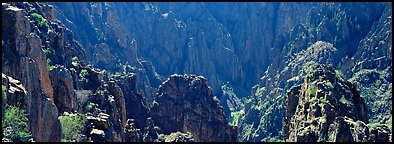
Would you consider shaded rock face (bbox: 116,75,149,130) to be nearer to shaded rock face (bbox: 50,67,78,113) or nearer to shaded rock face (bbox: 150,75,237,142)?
shaded rock face (bbox: 150,75,237,142)

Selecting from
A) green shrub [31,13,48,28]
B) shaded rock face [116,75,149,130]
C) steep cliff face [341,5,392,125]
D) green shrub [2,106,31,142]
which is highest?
steep cliff face [341,5,392,125]

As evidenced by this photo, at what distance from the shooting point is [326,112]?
79.8 metres

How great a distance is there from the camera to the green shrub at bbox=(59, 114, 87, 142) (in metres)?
66.6

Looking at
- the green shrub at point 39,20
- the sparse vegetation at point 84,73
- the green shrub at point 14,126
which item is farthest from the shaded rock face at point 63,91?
the green shrub at point 14,126

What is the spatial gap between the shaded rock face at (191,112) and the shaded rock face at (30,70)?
4857 cm

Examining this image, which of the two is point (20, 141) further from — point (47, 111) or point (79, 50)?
point (79, 50)

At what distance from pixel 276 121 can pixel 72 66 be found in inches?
3565

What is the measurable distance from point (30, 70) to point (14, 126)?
15416 mm

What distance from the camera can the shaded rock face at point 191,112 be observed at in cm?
12594

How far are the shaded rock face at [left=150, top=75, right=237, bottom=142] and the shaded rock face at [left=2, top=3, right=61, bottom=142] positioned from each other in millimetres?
48571

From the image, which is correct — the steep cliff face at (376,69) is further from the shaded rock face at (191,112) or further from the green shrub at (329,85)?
the green shrub at (329,85)

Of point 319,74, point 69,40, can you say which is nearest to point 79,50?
point 69,40

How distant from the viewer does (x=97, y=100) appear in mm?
94625

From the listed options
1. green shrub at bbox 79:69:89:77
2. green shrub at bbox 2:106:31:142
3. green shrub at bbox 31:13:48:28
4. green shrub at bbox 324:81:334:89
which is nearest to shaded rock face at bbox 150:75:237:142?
green shrub at bbox 79:69:89:77
